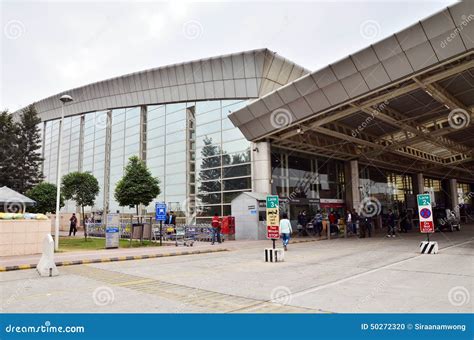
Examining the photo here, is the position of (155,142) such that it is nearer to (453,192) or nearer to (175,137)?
(175,137)

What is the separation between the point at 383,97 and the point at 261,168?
30.8 feet

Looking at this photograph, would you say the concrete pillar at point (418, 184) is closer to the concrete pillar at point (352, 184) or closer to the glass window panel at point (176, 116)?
the concrete pillar at point (352, 184)

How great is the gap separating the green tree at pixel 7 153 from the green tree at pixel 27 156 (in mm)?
357

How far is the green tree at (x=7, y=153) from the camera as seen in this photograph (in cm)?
3828

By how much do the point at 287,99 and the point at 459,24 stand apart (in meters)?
9.03

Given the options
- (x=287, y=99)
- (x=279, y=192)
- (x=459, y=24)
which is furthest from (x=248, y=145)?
(x=459, y=24)

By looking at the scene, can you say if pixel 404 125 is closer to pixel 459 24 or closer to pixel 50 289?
pixel 459 24

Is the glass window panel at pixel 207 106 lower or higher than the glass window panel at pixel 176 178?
higher

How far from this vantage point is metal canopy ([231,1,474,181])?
15461 mm

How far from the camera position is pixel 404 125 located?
24656 millimetres

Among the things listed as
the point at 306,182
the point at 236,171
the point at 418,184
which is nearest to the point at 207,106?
the point at 236,171

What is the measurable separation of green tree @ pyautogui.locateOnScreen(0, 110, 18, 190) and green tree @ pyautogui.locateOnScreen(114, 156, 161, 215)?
23050 mm

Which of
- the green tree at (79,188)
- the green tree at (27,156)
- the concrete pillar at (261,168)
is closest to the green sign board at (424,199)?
the concrete pillar at (261,168)

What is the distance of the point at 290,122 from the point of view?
22.3 meters
